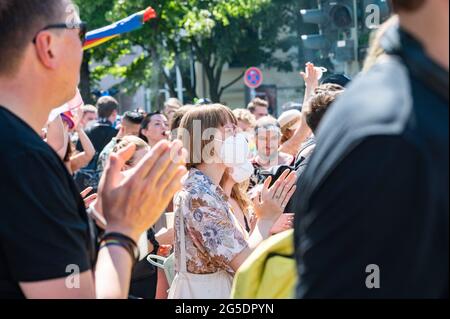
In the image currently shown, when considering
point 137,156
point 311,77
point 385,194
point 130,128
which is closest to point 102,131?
point 130,128

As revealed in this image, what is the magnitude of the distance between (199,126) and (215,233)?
2.22 ft

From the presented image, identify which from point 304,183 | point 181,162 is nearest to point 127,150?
point 181,162

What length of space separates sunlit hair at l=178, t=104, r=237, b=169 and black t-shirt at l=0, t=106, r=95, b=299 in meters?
2.25

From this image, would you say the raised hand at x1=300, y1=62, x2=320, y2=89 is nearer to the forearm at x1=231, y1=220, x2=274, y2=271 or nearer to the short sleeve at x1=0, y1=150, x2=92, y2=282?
the forearm at x1=231, y1=220, x2=274, y2=271

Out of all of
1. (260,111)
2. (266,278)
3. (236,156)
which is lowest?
(260,111)

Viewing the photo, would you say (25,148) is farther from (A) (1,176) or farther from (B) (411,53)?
(B) (411,53)

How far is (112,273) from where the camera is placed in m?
2.23

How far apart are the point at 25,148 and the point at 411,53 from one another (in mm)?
1054

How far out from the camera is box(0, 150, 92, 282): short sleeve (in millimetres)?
2080

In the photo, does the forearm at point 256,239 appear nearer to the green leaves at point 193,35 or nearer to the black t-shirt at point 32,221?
the black t-shirt at point 32,221

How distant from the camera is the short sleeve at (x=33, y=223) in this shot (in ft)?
6.82

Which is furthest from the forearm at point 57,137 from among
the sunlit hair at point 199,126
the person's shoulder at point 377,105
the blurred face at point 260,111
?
the blurred face at point 260,111

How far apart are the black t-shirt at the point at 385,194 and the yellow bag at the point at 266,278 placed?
50 centimetres

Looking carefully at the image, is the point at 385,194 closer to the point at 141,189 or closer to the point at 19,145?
the point at 141,189
